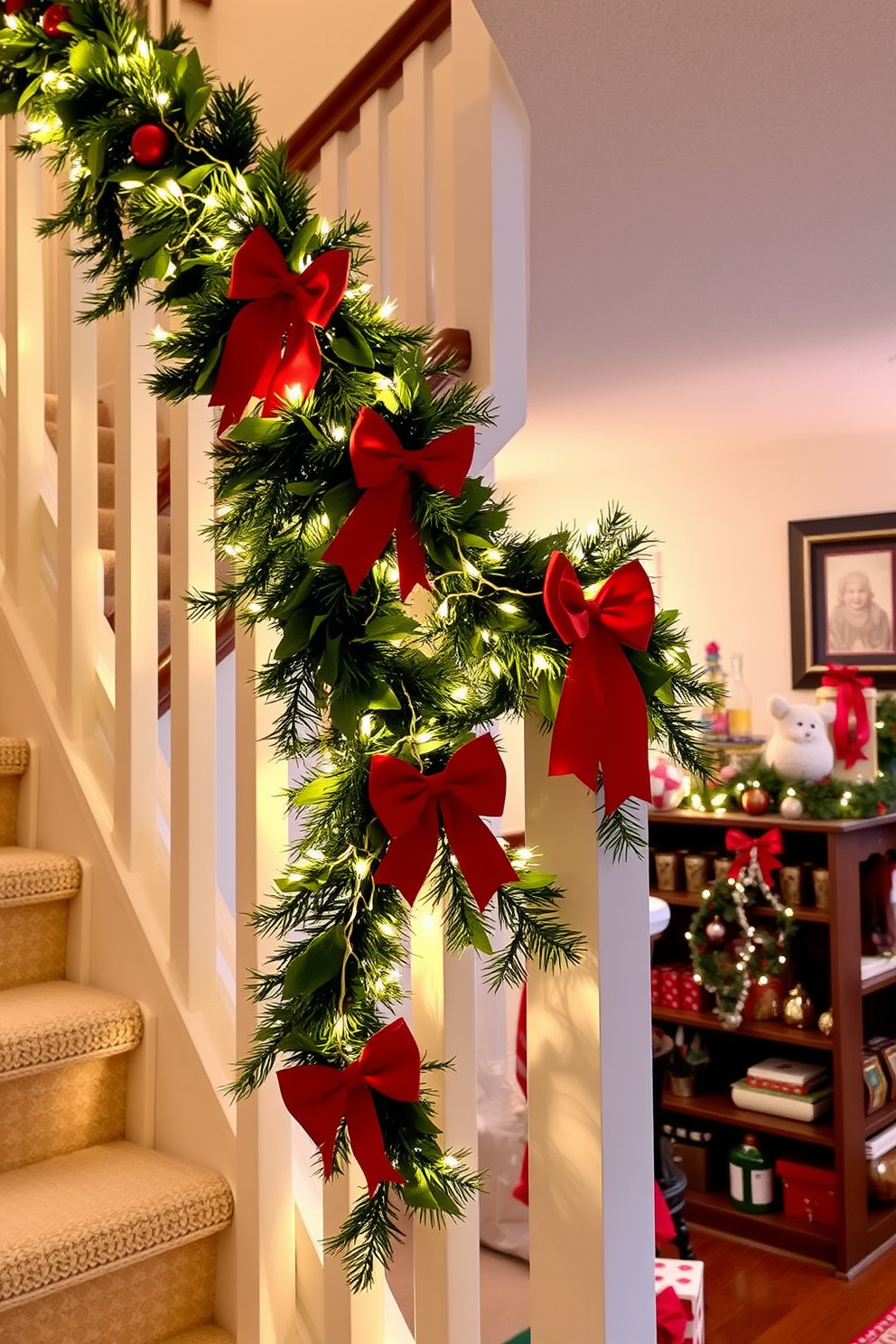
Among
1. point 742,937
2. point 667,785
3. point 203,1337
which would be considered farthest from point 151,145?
point 742,937

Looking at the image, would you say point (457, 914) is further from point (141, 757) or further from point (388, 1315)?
point (141, 757)

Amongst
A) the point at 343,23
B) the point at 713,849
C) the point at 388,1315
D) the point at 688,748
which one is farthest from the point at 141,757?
the point at 713,849

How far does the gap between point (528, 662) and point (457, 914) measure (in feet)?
0.67

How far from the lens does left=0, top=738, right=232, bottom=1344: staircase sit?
1.26m

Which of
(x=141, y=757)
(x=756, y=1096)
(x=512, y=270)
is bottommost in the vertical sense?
(x=756, y=1096)

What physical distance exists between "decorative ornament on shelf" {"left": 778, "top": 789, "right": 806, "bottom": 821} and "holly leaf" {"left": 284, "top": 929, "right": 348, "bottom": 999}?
2.95 meters

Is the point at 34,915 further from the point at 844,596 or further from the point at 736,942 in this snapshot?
the point at 844,596

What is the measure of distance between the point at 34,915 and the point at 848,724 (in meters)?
2.75

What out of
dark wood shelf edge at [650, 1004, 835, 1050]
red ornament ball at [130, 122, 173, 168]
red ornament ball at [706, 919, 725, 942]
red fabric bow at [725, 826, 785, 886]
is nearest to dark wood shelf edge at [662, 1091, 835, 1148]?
dark wood shelf edge at [650, 1004, 835, 1050]

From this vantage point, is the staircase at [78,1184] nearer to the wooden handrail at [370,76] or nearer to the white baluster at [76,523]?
the white baluster at [76,523]

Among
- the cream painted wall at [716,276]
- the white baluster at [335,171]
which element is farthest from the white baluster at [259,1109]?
the cream painted wall at [716,276]

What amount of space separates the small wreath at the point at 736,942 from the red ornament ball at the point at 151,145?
9.97ft

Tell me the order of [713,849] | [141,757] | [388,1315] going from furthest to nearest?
[713,849] < [141,757] < [388,1315]

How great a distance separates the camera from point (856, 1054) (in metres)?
3.65
